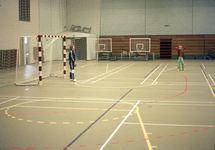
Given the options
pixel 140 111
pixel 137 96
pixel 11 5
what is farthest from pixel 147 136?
pixel 11 5

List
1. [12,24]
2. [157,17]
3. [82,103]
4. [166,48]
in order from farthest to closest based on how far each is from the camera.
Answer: [166,48] < [157,17] < [12,24] < [82,103]

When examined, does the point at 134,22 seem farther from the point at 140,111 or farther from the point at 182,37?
the point at 140,111

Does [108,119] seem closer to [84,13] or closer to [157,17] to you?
[84,13]

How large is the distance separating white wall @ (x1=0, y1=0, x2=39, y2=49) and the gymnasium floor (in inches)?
423

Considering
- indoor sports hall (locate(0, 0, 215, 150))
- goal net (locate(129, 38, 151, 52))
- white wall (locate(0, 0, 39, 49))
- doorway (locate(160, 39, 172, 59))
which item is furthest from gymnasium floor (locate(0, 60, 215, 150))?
doorway (locate(160, 39, 172, 59))

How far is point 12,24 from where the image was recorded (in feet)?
71.5

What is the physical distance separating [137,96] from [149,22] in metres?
24.0

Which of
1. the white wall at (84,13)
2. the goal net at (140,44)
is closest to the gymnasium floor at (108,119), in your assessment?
the white wall at (84,13)

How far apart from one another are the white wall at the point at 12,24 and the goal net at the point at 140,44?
1305 centimetres

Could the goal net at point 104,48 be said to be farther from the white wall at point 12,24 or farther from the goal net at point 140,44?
the white wall at point 12,24

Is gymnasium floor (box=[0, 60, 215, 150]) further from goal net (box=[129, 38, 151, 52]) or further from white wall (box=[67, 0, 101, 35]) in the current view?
goal net (box=[129, 38, 151, 52])

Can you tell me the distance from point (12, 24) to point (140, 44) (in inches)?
644

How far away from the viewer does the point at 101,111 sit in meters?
7.75

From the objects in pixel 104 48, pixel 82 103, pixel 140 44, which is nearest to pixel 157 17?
pixel 140 44
